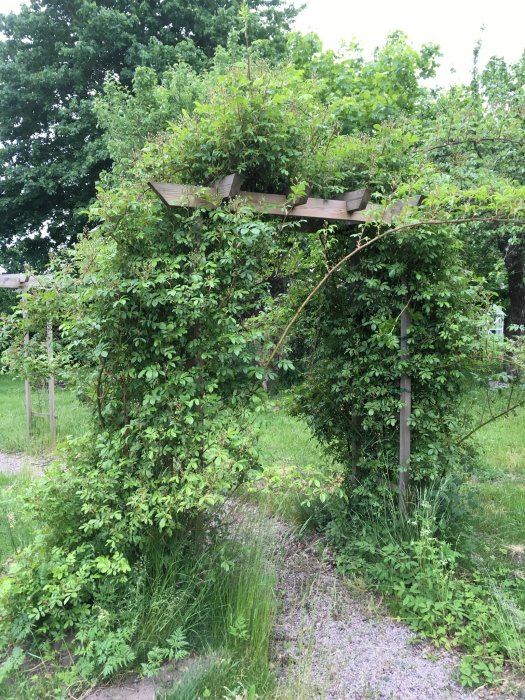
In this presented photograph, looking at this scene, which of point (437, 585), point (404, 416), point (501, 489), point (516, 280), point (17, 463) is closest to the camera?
point (437, 585)

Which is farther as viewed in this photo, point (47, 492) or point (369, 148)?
point (369, 148)

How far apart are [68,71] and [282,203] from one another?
13.1 m

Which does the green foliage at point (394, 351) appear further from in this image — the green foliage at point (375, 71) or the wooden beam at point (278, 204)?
the green foliage at point (375, 71)

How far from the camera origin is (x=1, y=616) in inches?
97.6

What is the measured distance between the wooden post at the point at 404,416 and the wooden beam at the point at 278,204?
729 mm

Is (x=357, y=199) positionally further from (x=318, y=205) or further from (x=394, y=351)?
(x=394, y=351)

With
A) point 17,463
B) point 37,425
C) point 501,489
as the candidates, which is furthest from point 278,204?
point 37,425

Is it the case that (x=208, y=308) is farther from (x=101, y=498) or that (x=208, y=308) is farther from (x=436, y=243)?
(x=436, y=243)

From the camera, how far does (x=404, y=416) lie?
337cm

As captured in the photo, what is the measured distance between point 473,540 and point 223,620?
188 cm

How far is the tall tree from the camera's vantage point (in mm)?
12773

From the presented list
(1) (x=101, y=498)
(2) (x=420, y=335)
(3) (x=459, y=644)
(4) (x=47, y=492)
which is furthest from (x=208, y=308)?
(3) (x=459, y=644)

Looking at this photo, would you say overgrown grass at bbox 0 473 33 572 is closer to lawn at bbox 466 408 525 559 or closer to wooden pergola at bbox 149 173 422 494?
wooden pergola at bbox 149 173 422 494

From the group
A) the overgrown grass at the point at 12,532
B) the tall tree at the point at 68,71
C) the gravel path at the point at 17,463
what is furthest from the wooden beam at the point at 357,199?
the tall tree at the point at 68,71
